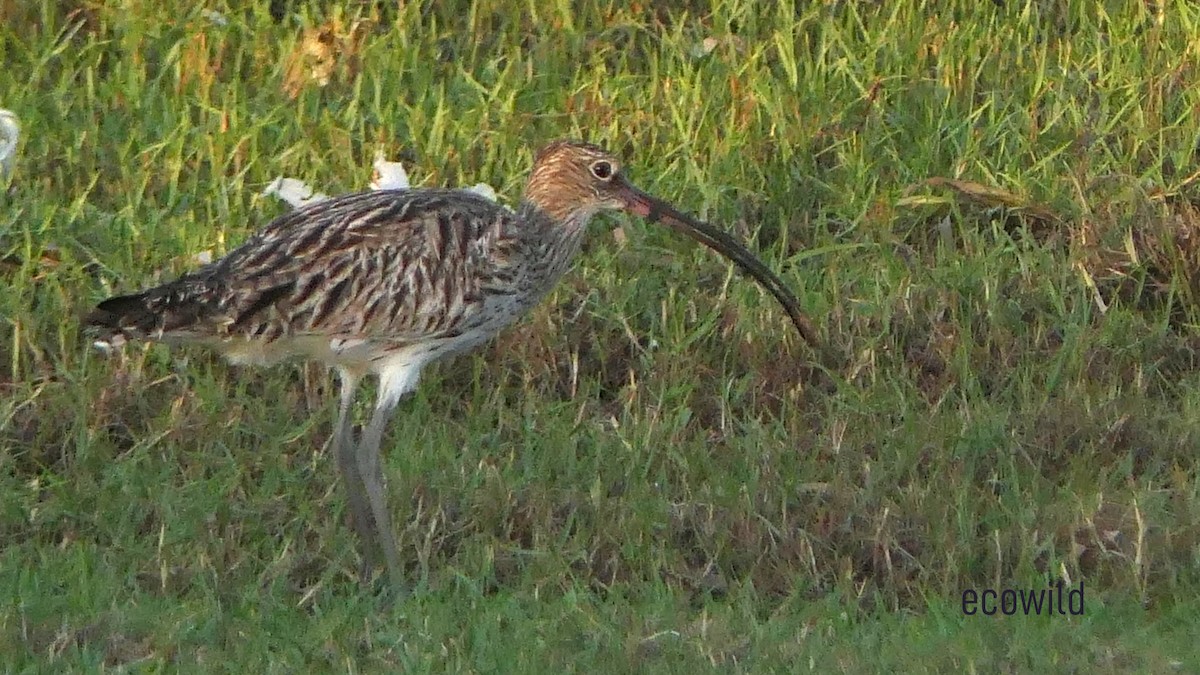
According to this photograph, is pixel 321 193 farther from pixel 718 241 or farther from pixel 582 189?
pixel 718 241

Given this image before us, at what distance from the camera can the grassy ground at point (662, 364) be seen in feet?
21.2

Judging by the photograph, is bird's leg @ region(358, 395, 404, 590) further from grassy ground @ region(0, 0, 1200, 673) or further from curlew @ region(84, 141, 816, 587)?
grassy ground @ region(0, 0, 1200, 673)

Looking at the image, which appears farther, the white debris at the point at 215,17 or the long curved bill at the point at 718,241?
the white debris at the point at 215,17

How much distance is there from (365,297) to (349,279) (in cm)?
8

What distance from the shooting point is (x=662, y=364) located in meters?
8.17

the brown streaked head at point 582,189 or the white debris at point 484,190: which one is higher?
the brown streaked head at point 582,189

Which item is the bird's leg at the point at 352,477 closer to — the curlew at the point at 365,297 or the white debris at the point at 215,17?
the curlew at the point at 365,297

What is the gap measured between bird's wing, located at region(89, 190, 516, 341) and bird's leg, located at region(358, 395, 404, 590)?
0.25 m

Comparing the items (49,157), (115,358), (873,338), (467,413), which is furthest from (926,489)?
(49,157)

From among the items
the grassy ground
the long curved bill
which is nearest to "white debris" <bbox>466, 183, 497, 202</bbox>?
the grassy ground

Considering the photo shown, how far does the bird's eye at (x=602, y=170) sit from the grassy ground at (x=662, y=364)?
2.22 ft

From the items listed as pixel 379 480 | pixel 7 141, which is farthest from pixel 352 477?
pixel 7 141

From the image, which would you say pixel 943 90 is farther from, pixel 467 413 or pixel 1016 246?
pixel 467 413

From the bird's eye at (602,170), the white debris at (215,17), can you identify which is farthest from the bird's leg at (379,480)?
the white debris at (215,17)
